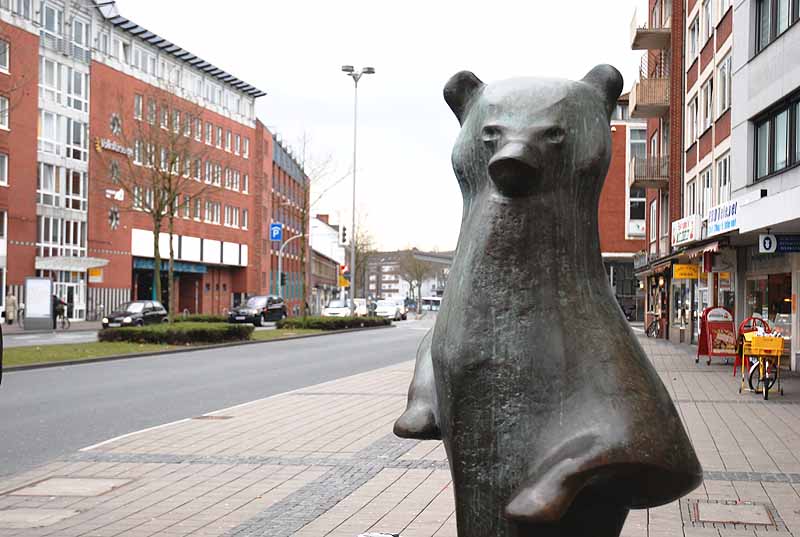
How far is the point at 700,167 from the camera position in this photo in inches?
1236

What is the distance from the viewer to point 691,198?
33.8 m

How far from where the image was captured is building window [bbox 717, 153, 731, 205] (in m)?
27.2

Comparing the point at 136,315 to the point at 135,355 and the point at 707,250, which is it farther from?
the point at 707,250

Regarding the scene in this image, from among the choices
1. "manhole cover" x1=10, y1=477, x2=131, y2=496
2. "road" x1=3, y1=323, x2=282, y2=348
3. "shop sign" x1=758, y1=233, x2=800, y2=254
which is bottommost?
"road" x1=3, y1=323, x2=282, y2=348

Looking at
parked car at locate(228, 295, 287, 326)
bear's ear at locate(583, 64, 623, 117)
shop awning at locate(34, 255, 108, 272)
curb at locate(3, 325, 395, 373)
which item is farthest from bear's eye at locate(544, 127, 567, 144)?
parked car at locate(228, 295, 287, 326)

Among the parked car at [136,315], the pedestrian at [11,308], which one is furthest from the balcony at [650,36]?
the pedestrian at [11,308]

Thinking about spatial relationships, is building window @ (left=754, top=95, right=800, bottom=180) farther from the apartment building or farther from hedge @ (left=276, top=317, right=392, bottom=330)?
hedge @ (left=276, top=317, right=392, bottom=330)

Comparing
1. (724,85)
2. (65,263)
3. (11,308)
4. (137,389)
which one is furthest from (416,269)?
(137,389)

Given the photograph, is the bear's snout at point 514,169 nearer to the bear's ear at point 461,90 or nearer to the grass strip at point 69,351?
the bear's ear at point 461,90

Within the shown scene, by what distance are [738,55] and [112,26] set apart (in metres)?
36.9

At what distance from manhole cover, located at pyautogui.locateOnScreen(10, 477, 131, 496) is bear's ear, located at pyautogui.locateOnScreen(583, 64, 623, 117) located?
Answer: 19.0 feet

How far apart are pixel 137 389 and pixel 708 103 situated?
71.4 feet

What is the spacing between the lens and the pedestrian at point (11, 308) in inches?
1565

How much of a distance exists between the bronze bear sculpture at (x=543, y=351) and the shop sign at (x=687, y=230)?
25.2 metres
